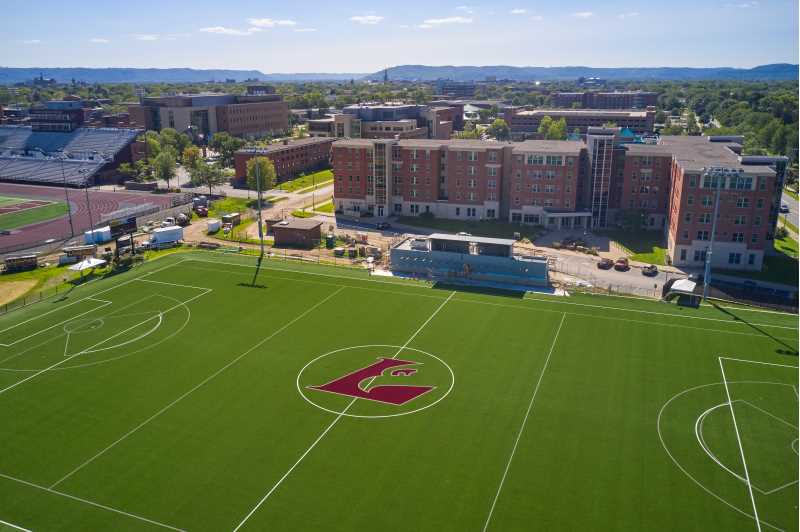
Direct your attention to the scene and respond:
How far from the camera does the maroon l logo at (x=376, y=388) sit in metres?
45.7

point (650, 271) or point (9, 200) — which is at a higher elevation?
point (9, 200)

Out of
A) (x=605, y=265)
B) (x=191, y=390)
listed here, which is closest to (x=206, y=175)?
(x=605, y=265)

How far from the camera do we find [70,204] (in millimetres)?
123188

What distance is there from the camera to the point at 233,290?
7012 centimetres

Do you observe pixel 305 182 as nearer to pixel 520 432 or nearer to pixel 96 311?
pixel 96 311

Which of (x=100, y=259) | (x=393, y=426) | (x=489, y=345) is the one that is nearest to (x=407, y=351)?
(x=489, y=345)

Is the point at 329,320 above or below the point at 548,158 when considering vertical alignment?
below

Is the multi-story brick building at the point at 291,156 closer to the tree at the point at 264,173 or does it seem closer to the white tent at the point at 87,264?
the tree at the point at 264,173

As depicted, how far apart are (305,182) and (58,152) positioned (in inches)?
2952

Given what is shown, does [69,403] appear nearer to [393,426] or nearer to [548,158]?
[393,426]

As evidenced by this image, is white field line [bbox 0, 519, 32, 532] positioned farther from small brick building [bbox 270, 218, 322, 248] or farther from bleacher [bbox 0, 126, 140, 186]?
bleacher [bbox 0, 126, 140, 186]

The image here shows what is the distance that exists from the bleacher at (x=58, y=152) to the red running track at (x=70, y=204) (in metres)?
6.39

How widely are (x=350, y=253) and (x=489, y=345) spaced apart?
118ft

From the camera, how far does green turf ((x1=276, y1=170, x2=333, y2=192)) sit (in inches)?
5522
